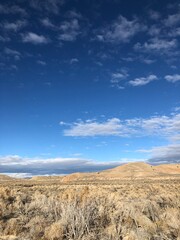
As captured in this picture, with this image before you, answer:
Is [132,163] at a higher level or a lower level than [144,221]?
higher

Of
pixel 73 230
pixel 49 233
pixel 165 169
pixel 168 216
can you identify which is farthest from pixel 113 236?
pixel 165 169

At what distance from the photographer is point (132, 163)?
146500mm

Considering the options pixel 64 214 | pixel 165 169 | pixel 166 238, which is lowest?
pixel 166 238

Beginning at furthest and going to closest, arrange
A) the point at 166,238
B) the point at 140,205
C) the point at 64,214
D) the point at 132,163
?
the point at 132,163, the point at 140,205, the point at 64,214, the point at 166,238

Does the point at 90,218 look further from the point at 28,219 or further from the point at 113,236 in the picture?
the point at 28,219

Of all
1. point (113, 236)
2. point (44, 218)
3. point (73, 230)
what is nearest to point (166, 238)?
point (113, 236)

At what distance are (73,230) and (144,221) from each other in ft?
10.4

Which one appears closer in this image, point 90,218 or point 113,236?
point 113,236

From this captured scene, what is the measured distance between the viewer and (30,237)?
509 inches

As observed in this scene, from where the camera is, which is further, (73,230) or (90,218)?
(90,218)

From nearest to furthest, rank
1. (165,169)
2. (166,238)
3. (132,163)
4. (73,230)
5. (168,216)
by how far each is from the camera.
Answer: (166,238)
(73,230)
(168,216)
(165,169)
(132,163)

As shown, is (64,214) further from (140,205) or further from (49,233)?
(140,205)

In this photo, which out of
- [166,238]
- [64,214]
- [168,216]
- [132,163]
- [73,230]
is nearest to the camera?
[166,238]

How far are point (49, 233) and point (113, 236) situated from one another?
234 centimetres
